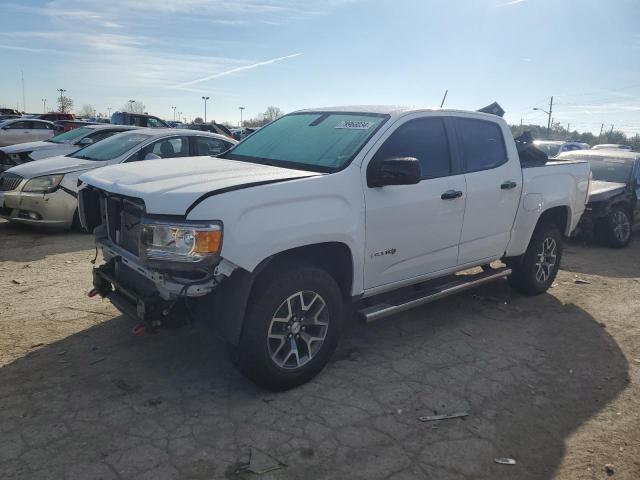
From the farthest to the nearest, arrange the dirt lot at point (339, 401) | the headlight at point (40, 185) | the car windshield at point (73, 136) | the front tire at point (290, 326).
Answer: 1. the car windshield at point (73, 136)
2. the headlight at point (40, 185)
3. the front tire at point (290, 326)
4. the dirt lot at point (339, 401)

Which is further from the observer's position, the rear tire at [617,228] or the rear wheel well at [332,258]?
the rear tire at [617,228]

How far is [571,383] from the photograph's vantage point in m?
3.93

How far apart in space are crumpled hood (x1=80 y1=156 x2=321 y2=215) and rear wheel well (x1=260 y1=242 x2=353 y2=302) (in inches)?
20.5

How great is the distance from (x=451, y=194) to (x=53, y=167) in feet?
20.9

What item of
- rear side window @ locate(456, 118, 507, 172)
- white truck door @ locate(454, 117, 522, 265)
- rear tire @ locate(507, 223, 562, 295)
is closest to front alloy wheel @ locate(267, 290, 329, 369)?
white truck door @ locate(454, 117, 522, 265)

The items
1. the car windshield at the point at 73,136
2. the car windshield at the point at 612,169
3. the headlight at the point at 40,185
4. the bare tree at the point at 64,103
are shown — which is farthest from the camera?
the bare tree at the point at 64,103

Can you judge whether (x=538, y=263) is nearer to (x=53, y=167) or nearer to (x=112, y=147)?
(x=112, y=147)

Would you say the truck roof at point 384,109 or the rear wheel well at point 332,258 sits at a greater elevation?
the truck roof at point 384,109

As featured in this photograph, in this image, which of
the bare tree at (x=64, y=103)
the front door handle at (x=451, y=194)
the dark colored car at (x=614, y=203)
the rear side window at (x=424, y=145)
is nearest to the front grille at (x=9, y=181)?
the rear side window at (x=424, y=145)

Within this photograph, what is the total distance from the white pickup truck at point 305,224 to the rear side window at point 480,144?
2cm

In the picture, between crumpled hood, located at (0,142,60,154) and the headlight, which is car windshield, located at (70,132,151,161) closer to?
the headlight

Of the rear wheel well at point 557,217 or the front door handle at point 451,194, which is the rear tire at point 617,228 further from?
the front door handle at point 451,194

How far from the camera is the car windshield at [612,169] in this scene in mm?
9602

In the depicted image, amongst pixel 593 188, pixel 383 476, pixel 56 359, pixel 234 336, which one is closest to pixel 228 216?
pixel 234 336
